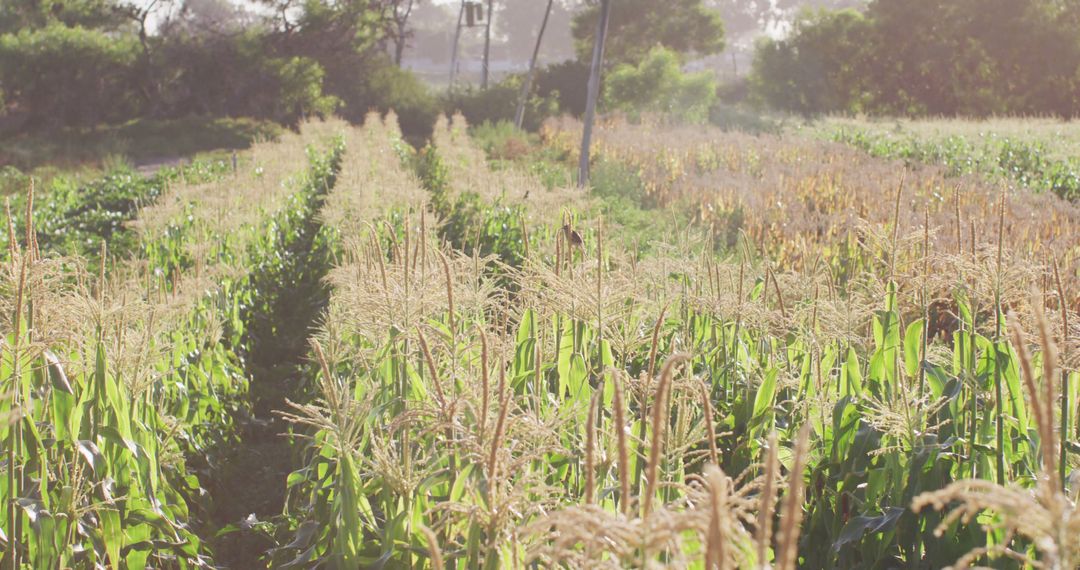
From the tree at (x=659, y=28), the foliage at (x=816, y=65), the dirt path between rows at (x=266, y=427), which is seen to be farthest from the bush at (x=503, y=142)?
the foliage at (x=816, y=65)

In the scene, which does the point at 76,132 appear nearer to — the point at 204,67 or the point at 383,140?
the point at 204,67

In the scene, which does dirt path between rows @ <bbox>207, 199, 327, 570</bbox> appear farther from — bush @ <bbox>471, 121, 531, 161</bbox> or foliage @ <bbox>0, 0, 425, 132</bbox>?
foliage @ <bbox>0, 0, 425, 132</bbox>

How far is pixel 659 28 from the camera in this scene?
156 ft

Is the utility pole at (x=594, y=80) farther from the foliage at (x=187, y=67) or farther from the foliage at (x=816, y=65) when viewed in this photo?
the foliage at (x=816, y=65)

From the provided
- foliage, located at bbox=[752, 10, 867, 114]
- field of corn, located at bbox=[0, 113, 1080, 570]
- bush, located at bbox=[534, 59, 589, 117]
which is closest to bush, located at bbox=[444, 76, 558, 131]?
bush, located at bbox=[534, 59, 589, 117]

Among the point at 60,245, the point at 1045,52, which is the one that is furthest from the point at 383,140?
the point at 1045,52

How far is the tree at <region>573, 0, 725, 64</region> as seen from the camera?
46.9 m

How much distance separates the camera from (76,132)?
3253cm

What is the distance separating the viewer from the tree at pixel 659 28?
4688cm

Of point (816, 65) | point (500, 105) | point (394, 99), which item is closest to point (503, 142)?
point (500, 105)

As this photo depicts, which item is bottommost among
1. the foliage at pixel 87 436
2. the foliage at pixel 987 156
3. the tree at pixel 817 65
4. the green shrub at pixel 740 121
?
the foliage at pixel 87 436

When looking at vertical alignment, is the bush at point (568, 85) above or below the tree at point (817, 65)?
below

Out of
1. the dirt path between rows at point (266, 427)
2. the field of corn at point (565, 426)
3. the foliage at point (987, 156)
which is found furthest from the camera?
the foliage at point (987, 156)

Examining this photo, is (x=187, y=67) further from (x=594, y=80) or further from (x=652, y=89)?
(x=594, y=80)
